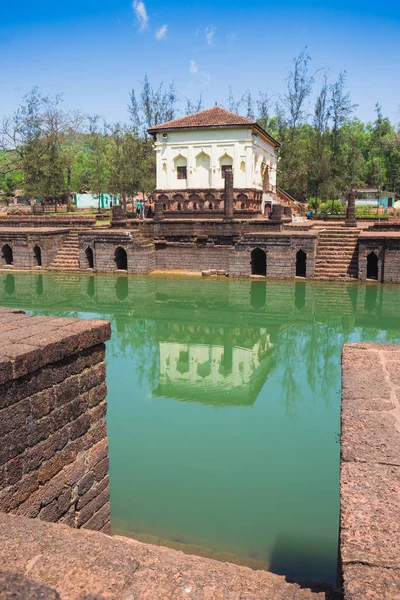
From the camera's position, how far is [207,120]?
30.9 metres

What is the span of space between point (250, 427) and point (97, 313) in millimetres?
8584

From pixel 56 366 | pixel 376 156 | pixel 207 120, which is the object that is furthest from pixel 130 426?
pixel 376 156

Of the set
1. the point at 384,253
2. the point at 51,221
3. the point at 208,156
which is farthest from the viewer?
the point at 208,156

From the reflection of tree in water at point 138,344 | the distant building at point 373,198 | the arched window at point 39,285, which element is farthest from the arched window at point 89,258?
the distant building at point 373,198

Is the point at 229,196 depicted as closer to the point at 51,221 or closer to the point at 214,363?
the point at 51,221

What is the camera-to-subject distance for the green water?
4.99m

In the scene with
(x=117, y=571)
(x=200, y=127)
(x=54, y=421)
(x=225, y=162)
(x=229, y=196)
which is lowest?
(x=117, y=571)

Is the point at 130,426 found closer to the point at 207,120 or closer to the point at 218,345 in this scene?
the point at 218,345

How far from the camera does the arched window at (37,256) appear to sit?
2368 cm

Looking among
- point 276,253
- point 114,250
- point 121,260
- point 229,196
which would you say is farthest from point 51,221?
point 276,253

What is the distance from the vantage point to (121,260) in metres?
23.2

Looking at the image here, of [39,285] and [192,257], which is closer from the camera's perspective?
[39,285]

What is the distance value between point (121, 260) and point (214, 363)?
1362 cm

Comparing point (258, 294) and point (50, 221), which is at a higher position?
point (50, 221)
